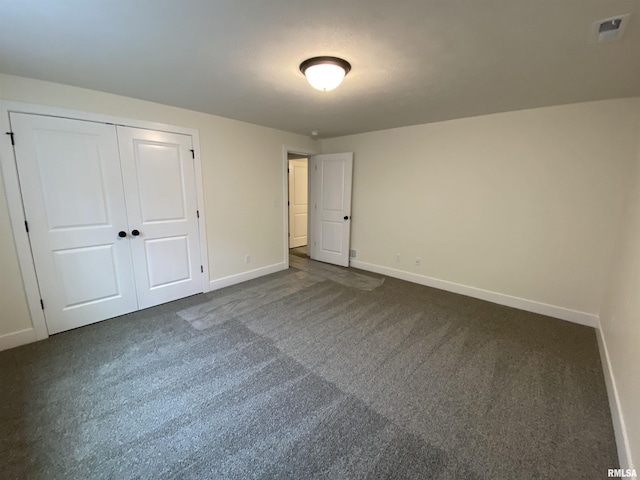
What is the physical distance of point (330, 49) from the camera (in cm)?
175

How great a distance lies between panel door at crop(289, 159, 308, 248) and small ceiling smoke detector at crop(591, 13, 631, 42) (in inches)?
206

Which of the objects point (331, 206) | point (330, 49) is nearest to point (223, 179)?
point (331, 206)

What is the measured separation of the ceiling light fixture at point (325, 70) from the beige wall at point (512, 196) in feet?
7.67

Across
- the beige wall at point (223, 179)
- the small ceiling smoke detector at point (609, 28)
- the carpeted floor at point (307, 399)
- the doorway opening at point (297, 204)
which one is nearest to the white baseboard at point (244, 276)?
the beige wall at point (223, 179)

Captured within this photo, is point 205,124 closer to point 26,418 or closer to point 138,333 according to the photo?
point 138,333

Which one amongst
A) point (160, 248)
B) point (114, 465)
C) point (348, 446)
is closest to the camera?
point (114, 465)

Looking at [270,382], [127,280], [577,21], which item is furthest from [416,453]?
[127,280]

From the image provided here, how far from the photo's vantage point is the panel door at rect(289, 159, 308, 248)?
6293 millimetres

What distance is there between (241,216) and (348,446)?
3.21 m

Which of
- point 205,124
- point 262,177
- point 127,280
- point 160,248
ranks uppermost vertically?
point 205,124

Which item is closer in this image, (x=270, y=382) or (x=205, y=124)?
(x=270, y=382)

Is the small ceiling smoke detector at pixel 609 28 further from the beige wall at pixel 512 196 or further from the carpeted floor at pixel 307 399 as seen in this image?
the carpeted floor at pixel 307 399

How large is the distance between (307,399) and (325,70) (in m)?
2.34

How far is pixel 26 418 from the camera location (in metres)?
1.67
